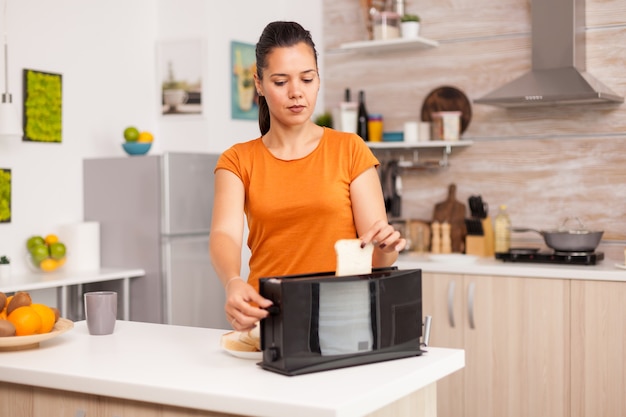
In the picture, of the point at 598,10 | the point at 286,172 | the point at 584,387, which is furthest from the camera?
the point at 598,10

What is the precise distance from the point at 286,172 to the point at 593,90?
218cm

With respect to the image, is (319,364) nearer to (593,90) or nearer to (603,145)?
(593,90)

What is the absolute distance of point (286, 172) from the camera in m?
2.25

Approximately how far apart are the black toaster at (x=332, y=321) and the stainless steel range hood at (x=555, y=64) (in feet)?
8.06

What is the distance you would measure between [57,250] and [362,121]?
182cm

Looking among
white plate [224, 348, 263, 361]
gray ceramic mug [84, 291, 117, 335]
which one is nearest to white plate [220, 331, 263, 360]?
white plate [224, 348, 263, 361]

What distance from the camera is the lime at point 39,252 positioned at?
167 inches

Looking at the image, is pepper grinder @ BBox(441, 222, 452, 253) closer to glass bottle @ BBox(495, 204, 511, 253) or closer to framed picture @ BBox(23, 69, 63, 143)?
glass bottle @ BBox(495, 204, 511, 253)

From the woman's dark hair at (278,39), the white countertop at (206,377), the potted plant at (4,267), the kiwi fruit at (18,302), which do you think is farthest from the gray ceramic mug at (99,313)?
the potted plant at (4,267)

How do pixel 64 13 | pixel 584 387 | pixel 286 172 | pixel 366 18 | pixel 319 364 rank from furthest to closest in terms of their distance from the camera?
1. pixel 366 18
2. pixel 64 13
3. pixel 584 387
4. pixel 286 172
5. pixel 319 364

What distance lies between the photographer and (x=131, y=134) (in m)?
4.55

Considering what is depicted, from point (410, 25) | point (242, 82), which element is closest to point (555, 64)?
point (410, 25)

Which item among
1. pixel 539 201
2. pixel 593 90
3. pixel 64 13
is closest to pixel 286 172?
pixel 593 90

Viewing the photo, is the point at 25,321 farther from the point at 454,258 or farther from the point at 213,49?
the point at 213,49
